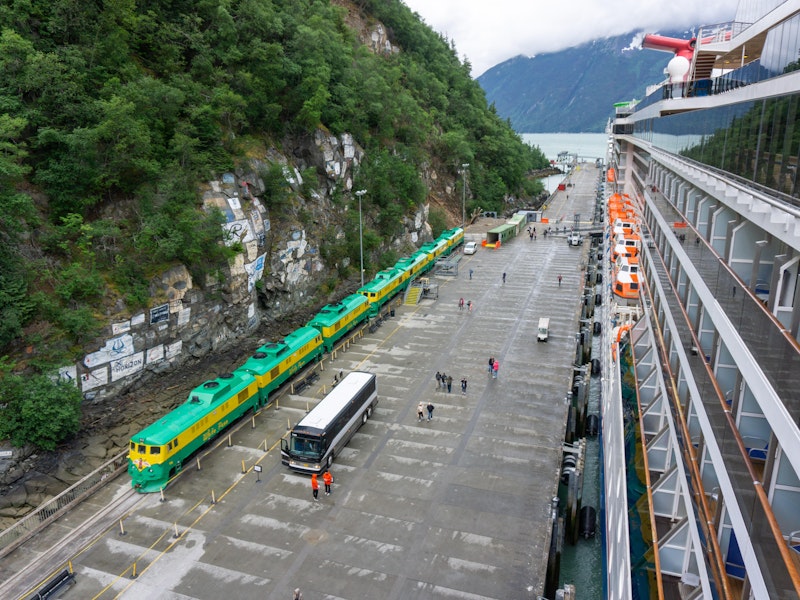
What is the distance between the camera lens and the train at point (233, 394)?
21.5 m

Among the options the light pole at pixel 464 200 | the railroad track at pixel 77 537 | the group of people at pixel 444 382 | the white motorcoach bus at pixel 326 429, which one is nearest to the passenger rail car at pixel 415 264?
the group of people at pixel 444 382

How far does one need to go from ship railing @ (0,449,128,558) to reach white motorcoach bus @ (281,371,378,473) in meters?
7.77

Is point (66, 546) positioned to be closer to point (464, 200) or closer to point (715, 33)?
point (715, 33)

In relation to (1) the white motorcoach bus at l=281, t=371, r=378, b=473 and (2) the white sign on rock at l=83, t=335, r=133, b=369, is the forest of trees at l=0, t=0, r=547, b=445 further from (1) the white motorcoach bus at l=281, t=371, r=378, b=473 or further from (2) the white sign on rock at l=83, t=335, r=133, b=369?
(1) the white motorcoach bus at l=281, t=371, r=378, b=473

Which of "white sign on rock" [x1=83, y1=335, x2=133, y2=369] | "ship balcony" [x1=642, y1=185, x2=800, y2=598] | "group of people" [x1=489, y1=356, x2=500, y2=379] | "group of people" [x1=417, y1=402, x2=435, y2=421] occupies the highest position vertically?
"ship balcony" [x1=642, y1=185, x2=800, y2=598]

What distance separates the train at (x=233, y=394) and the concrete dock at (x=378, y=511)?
3.14 ft

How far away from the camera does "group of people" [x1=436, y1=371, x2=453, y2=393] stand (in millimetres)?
29825

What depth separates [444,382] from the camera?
30438mm

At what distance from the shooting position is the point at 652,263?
74.0ft

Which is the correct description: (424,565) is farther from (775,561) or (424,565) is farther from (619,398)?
(775,561)

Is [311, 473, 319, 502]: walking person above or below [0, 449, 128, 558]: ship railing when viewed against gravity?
above

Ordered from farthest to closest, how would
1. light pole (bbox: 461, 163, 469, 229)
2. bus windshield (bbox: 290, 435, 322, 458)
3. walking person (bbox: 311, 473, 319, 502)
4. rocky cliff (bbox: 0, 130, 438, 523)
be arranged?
light pole (bbox: 461, 163, 469, 229) < rocky cliff (bbox: 0, 130, 438, 523) < bus windshield (bbox: 290, 435, 322, 458) < walking person (bbox: 311, 473, 319, 502)

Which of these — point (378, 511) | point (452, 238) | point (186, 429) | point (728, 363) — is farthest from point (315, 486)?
point (452, 238)

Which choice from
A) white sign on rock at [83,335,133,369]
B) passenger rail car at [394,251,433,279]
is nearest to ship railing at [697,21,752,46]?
passenger rail car at [394,251,433,279]
